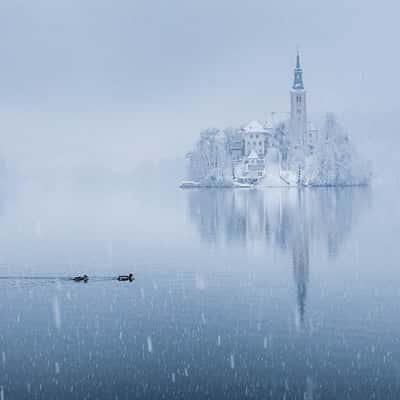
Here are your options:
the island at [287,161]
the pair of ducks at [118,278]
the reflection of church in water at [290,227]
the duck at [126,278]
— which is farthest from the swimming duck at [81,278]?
the island at [287,161]

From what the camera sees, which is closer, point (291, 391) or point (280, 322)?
point (291, 391)

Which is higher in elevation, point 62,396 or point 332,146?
point 332,146

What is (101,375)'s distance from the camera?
22.0m

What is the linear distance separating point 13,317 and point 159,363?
10345 mm

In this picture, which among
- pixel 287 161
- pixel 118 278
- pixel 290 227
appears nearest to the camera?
pixel 118 278

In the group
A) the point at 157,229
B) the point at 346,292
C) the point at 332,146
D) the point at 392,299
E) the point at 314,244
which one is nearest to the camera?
the point at 392,299

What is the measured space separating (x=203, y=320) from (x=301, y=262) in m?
18.4

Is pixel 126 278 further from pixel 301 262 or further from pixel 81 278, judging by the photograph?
pixel 301 262

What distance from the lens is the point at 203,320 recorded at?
29.5 m

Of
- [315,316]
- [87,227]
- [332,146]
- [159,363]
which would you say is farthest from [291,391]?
[332,146]

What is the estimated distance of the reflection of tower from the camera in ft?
108

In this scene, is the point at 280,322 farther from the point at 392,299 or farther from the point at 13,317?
the point at 13,317

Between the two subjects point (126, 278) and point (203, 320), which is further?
point (126, 278)

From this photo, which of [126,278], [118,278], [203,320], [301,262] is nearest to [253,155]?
[301,262]
